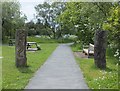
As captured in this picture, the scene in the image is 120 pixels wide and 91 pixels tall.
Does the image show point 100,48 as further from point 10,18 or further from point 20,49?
point 10,18

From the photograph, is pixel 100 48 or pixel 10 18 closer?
pixel 100 48

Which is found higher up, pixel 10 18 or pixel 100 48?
pixel 10 18

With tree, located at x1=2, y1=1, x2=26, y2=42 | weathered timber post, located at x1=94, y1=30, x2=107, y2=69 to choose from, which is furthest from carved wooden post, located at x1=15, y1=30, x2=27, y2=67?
tree, located at x1=2, y1=1, x2=26, y2=42

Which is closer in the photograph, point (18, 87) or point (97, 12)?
point (18, 87)

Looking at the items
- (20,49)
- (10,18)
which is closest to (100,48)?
(20,49)

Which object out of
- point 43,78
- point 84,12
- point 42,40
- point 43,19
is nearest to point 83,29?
point 84,12

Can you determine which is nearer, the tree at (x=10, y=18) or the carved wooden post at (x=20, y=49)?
the carved wooden post at (x=20, y=49)

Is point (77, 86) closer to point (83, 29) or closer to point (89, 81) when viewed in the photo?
point (89, 81)

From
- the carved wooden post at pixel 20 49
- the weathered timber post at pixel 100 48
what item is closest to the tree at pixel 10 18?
the carved wooden post at pixel 20 49

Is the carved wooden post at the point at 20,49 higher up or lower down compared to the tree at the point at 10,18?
lower down

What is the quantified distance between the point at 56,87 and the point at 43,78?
5.56ft

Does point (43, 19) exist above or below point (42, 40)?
above

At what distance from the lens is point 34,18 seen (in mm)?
83812

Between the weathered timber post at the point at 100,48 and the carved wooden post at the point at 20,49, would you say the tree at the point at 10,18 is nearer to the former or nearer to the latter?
the carved wooden post at the point at 20,49
